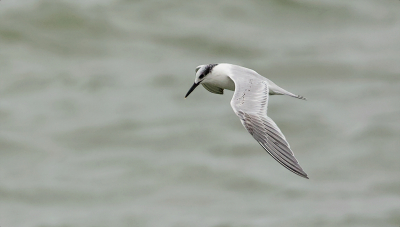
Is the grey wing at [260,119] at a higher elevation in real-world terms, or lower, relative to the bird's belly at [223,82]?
lower

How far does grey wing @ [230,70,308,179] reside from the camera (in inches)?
242

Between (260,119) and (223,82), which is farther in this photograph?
(223,82)

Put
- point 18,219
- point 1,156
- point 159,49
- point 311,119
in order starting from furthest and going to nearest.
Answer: point 159,49
point 311,119
point 1,156
point 18,219

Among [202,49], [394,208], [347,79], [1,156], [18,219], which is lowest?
[394,208]

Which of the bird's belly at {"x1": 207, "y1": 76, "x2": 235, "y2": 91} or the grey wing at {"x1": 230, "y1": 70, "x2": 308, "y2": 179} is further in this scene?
the bird's belly at {"x1": 207, "y1": 76, "x2": 235, "y2": 91}

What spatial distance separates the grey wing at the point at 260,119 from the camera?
6152 millimetres

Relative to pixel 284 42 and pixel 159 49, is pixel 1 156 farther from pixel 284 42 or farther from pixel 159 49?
pixel 284 42

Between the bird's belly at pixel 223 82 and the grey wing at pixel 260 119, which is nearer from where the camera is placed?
the grey wing at pixel 260 119

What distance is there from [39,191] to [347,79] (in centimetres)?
789

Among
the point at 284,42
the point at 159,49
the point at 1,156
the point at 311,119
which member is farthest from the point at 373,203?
the point at 1,156

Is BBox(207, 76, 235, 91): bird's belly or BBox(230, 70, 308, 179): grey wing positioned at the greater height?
BBox(207, 76, 235, 91): bird's belly

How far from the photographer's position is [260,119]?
6688 millimetres

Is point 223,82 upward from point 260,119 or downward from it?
upward

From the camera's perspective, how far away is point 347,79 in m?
16.6
